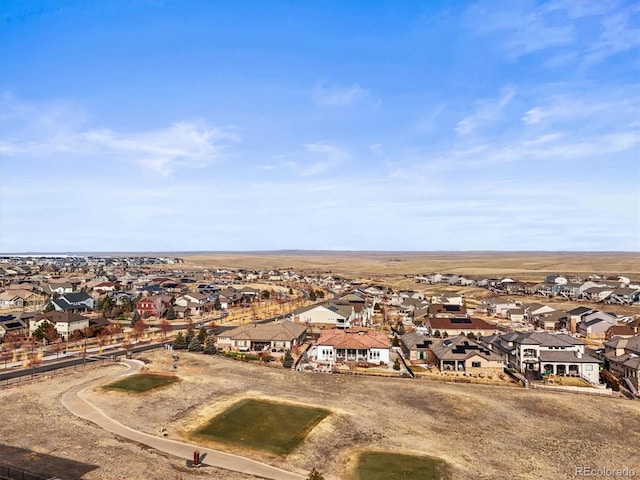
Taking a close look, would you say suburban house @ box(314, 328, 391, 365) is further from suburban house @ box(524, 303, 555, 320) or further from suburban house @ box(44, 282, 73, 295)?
suburban house @ box(44, 282, 73, 295)

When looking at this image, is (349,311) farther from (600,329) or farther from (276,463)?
(276,463)

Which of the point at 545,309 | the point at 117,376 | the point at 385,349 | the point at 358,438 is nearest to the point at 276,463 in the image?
the point at 358,438

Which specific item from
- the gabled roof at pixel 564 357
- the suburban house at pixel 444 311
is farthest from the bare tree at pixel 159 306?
the gabled roof at pixel 564 357

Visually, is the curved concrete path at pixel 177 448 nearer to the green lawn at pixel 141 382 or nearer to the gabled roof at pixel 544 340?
the green lawn at pixel 141 382

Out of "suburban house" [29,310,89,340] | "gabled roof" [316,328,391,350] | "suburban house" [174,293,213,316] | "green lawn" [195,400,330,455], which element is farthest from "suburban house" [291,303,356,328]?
"green lawn" [195,400,330,455]

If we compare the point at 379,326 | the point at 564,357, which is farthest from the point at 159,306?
the point at 564,357
